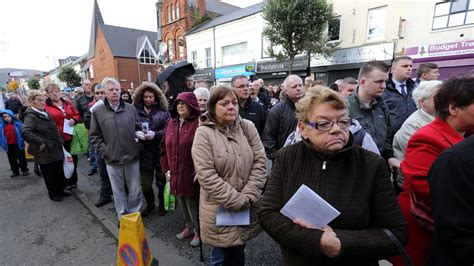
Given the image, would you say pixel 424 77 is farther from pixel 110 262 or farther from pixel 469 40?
pixel 469 40

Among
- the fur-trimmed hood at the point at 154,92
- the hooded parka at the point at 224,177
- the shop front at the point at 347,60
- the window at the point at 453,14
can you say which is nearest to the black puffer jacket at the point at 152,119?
the fur-trimmed hood at the point at 154,92

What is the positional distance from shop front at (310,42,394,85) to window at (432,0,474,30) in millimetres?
1889

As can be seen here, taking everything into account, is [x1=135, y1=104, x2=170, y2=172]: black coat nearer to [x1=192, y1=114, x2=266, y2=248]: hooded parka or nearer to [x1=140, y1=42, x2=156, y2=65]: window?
[x1=192, y1=114, x2=266, y2=248]: hooded parka

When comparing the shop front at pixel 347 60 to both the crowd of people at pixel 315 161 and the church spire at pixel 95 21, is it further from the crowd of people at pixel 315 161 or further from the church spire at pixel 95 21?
the church spire at pixel 95 21

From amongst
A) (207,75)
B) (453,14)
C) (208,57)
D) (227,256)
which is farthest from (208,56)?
(227,256)

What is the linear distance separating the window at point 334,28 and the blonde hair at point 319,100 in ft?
48.4

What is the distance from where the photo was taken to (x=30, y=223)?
13.0ft

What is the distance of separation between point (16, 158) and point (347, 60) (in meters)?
14.8

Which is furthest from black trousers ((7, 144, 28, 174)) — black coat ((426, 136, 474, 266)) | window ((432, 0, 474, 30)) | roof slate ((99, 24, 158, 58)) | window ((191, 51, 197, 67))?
roof slate ((99, 24, 158, 58))

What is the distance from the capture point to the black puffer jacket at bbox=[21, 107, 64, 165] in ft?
14.1

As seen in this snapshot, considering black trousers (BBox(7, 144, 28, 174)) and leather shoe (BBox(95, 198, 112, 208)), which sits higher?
black trousers (BBox(7, 144, 28, 174))

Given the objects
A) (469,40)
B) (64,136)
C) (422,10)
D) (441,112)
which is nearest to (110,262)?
(64,136)

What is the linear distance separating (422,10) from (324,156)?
1369 centimetres

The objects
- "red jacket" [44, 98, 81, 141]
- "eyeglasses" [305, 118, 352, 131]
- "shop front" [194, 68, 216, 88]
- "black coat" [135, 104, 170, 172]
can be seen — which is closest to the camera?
"eyeglasses" [305, 118, 352, 131]
